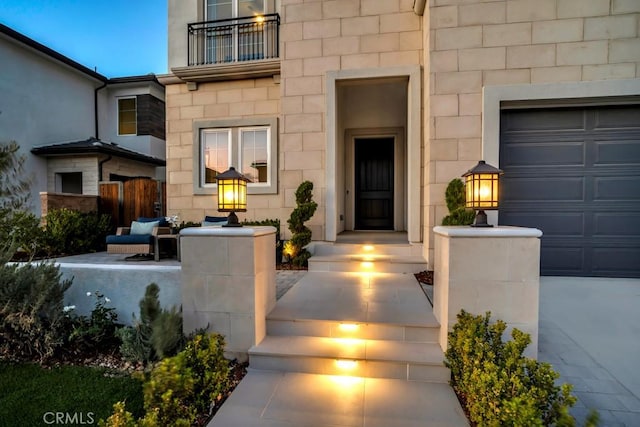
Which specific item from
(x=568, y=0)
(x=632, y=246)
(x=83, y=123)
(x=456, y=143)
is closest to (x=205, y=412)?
(x=456, y=143)

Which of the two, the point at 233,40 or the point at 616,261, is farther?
the point at 233,40

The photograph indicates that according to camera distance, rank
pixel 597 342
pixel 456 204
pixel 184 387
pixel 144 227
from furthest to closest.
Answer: pixel 144 227
pixel 456 204
pixel 597 342
pixel 184 387

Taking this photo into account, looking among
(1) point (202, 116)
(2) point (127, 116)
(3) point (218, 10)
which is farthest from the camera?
(2) point (127, 116)

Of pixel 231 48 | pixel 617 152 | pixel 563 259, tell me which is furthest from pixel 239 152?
pixel 617 152

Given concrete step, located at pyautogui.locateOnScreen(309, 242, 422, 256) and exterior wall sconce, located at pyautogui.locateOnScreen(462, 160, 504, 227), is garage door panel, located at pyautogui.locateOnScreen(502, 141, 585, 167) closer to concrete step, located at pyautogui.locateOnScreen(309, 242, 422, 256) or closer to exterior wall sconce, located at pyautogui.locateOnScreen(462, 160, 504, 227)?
concrete step, located at pyautogui.locateOnScreen(309, 242, 422, 256)

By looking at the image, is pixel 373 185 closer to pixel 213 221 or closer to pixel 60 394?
pixel 213 221

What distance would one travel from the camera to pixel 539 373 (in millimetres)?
1739

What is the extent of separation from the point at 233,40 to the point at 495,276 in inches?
277

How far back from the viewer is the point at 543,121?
4605 millimetres

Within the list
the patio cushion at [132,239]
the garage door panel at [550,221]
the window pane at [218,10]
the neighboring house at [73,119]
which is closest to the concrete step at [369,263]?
the garage door panel at [550,221]

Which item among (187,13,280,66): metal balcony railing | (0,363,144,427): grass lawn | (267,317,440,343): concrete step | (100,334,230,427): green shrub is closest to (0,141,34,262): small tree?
(0,363,144,427): grass lawn

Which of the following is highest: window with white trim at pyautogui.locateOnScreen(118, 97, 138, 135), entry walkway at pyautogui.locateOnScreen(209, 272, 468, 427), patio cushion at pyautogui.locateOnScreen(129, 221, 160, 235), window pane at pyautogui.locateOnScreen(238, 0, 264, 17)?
window pane at pyautogui.locateOnScreen(238, 0, 264, 17)

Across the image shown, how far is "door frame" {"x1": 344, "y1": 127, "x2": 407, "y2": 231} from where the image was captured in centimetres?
731

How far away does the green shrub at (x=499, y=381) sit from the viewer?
5.05 ft
